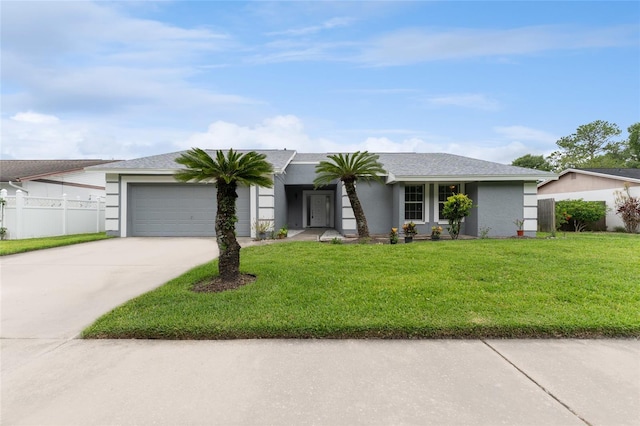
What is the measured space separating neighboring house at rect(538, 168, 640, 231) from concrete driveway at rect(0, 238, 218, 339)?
20.4 meters

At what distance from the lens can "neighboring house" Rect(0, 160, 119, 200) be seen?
719 inches

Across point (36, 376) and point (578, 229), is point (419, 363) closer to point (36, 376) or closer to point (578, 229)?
point (36, 376)

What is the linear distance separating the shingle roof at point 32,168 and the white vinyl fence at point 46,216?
7.09 metres

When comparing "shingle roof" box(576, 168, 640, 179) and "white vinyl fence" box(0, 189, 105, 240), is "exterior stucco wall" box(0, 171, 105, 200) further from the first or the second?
"shingle roof" box(576, 168, 640, 179)

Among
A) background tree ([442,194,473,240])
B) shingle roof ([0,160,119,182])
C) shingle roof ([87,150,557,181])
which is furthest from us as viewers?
shingle roof ([0,160,119,182])

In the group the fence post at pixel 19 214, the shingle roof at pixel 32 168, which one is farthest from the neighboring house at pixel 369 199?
the shingle roof at pixel 32 168

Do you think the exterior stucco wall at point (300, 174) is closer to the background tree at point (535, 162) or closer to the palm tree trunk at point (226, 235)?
the palm tree trunk at point (226, 235)

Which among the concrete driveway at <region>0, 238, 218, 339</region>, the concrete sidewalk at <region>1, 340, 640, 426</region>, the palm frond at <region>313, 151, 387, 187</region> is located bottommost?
the concrete sidewalk at <region>1, 340, 640, 426</region>

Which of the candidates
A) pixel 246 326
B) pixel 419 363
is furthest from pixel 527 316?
pixel 246 326

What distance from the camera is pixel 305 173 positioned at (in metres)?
15.4

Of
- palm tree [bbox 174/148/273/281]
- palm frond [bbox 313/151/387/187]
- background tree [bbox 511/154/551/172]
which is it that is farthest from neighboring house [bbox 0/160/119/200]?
background tree [bbox 511/154/551/172]

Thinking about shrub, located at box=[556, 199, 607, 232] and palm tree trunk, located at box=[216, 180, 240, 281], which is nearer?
palm tree trunk, located at box=[216, 180, 240, 281]

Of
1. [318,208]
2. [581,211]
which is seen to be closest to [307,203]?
[318,208]

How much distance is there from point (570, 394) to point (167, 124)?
18851mm
